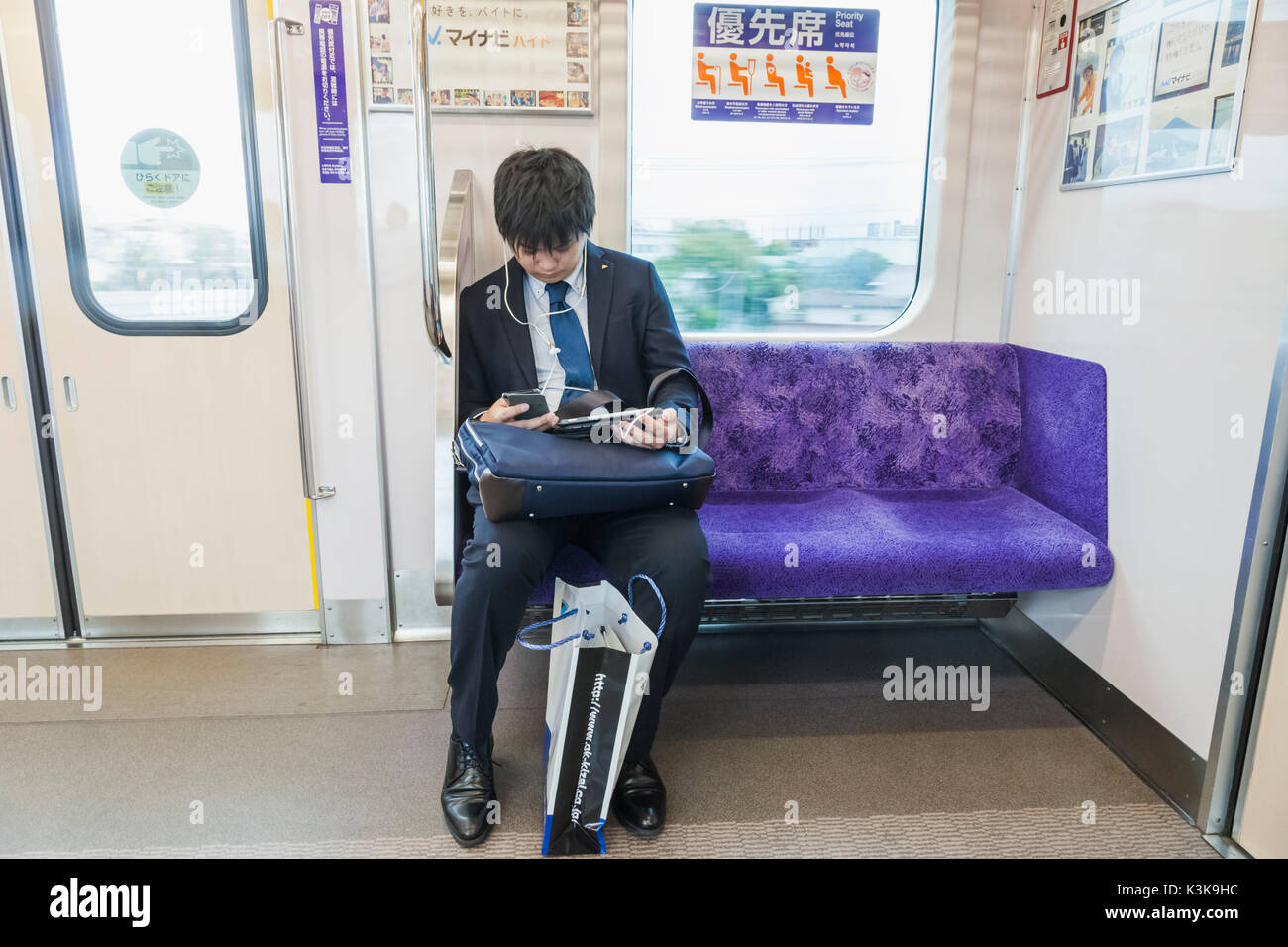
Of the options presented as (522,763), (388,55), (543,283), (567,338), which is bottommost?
(522,763)

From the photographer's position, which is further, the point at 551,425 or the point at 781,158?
the point at 781,158

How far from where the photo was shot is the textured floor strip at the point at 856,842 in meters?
2.21

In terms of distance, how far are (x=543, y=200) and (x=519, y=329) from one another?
412 mm

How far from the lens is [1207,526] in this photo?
89.7 inches

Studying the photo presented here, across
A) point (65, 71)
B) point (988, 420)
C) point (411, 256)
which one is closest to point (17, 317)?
point (65, 71)

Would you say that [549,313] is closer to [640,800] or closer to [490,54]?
[490,54]

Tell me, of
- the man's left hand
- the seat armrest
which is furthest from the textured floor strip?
the man's left hand

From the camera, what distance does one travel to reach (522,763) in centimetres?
259

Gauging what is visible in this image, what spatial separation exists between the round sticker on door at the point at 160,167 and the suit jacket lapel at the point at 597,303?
4.70 ft

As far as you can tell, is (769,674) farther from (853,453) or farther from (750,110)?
(750,110)

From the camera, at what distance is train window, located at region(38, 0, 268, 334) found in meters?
2.91

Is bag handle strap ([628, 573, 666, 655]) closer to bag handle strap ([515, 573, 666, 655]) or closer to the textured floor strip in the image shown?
bag handle strap ([515, 573, 666, 655])

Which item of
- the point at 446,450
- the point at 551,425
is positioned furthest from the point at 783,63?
the point at 446,450

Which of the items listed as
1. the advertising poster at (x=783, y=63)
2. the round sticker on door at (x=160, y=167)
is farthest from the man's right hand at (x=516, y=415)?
the round sticker on door at (x=160, y=167)
